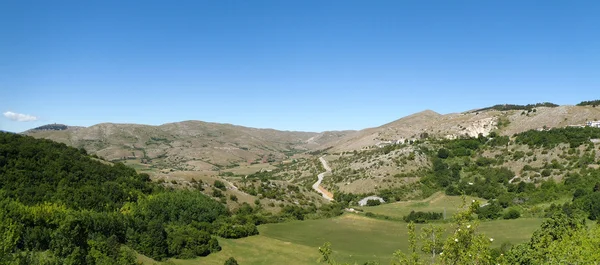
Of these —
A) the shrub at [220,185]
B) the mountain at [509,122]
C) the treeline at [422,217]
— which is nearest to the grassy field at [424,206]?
the treeline at [422,217]

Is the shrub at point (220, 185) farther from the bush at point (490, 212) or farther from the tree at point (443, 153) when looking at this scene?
the tree at point (443, 153)

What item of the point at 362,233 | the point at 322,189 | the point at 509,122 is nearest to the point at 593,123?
the point at 509,122

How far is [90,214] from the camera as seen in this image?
44812 mm

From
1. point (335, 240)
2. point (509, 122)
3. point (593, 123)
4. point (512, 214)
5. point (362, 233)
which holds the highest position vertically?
point (509, 122)

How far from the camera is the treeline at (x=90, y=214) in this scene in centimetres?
3716

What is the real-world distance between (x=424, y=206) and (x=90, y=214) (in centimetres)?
6169

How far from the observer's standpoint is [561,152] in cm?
9106

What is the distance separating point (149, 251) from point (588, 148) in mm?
93741

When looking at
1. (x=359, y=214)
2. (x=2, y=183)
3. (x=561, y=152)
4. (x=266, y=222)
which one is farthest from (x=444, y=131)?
(x=2, y=183)

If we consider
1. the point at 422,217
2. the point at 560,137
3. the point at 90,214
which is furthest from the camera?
the point at 560,137

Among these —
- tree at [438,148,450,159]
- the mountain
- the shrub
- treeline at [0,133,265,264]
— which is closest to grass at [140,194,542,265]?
treeline at [0,133,265,264]

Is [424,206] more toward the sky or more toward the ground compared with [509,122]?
more toward the ground

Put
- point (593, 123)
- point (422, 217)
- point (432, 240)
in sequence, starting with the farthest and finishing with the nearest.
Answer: point (593, 123) < point (422, 217) < point (432, 240)

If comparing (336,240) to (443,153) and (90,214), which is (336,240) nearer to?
(90,214)
